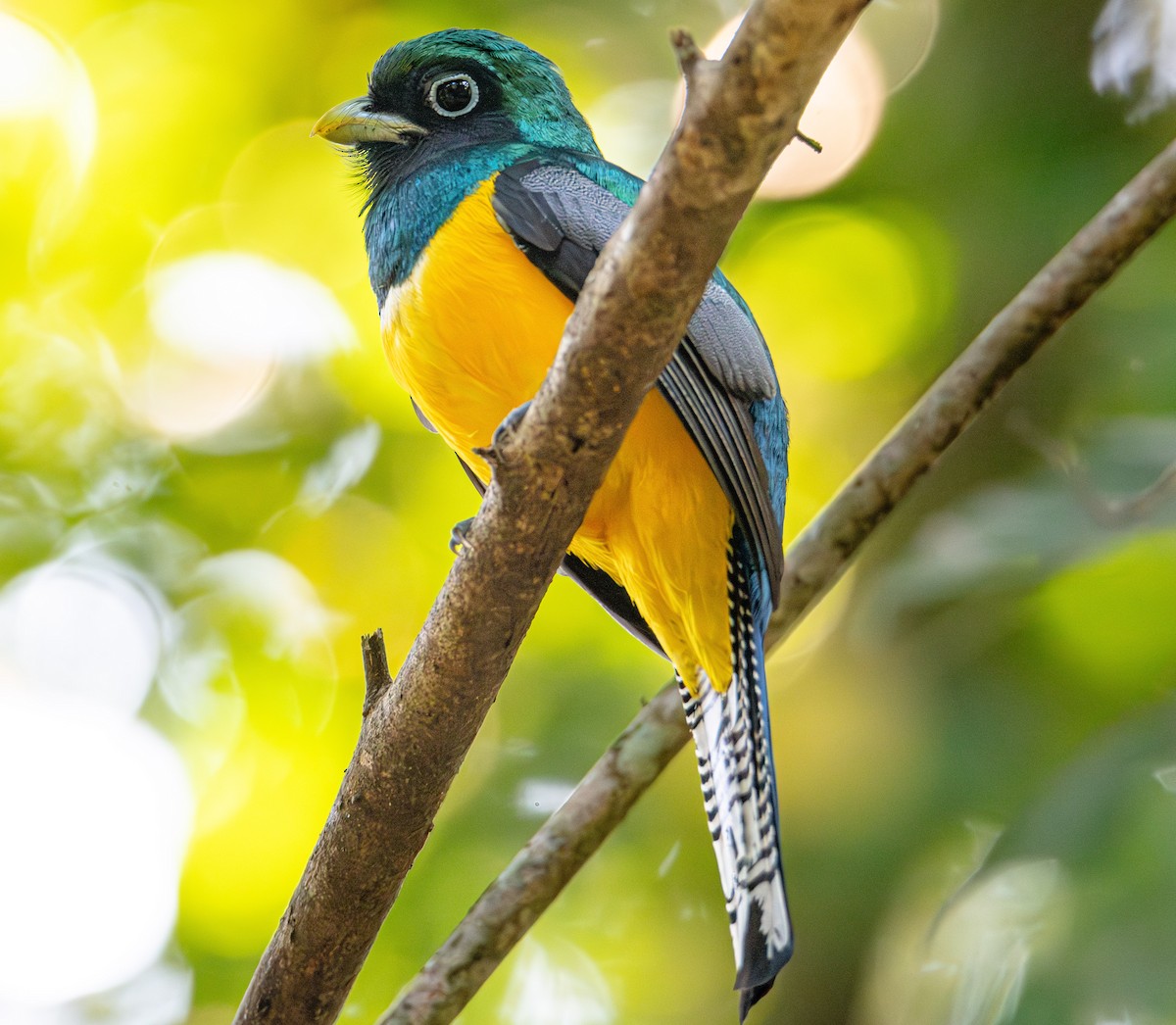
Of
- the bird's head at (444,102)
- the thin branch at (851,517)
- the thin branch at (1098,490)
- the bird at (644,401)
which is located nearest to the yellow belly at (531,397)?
the bird at (644,401)

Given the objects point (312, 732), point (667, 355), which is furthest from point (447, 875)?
point (667, 355)

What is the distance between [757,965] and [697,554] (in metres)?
0.98

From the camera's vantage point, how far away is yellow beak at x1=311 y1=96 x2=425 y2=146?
3.59 m

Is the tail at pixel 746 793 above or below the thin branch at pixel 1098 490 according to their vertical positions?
below

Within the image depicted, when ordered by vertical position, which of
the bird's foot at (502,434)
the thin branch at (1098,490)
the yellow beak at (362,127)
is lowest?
the thin branch at (1098,490)

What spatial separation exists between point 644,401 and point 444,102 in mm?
1305

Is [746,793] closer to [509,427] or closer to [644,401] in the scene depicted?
[644,401]

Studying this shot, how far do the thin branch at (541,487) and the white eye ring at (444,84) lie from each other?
5.70 feet

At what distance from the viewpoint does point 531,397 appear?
3074mm

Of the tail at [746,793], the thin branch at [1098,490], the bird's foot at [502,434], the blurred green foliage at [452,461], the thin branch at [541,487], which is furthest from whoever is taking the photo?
the blurred green foliage at [452,461]

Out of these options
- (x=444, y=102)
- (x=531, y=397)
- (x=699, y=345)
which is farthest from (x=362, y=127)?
Result: (x=699, y=345)

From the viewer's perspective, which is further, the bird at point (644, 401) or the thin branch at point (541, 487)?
the bird at point (644, 401)

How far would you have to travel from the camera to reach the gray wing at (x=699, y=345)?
2.93 m

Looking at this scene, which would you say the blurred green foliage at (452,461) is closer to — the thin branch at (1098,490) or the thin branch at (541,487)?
the thin branch at (1098,490)
